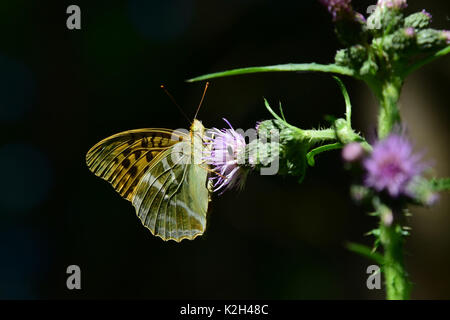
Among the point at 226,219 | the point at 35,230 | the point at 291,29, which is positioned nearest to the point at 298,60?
the point at 291,29

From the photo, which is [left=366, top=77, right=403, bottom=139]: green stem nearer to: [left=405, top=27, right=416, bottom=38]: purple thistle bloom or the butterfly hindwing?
[left=405, top=27, right=416, bottom=38]: purple thistle bloom

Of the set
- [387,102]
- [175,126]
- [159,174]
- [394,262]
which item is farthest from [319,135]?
[175,126]

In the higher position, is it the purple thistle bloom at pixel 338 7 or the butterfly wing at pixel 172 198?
the purple thistle bloom at pixel 338 7

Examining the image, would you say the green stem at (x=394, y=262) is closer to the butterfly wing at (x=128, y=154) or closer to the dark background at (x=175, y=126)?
the butterfly wing at (x=128, y=154)

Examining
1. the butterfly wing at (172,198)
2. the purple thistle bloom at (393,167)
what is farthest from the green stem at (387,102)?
the butterfly wing at (172,198)

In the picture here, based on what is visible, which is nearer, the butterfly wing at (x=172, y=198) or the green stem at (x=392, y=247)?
the green stem at (x=392, y=247)

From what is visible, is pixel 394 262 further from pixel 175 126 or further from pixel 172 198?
pixel 175 126
